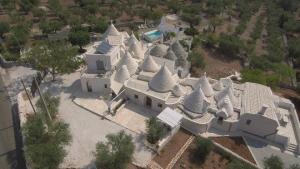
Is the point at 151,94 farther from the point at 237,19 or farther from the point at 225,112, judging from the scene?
the point at 237,19

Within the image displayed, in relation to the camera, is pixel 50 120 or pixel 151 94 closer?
pixel 50 120

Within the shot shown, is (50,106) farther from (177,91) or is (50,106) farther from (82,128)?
(177,91)

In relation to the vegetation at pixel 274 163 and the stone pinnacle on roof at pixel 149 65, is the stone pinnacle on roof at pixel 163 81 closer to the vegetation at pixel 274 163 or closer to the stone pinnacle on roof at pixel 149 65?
the stone pinnacle on roof at pixel 149 65

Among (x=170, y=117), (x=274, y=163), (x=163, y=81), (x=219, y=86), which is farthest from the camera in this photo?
(x=219, y=86)

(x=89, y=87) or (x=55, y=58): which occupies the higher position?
(x=55, y=58)

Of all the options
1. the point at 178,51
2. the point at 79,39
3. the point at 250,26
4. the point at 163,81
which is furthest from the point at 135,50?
the point at 250,26

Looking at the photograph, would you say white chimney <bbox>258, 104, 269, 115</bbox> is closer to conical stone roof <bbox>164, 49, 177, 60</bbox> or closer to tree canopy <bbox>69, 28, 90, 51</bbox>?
conical stone roof <bbox>164, 49, 177, 60</bbox>

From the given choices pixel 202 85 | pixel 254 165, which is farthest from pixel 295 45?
pixel 254 165
